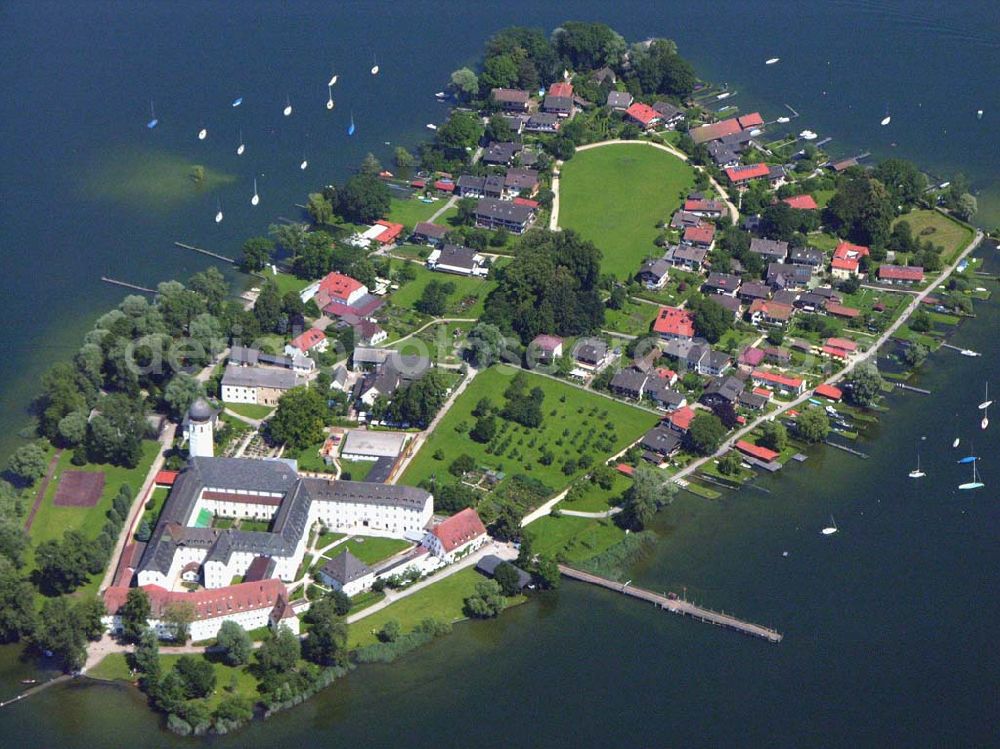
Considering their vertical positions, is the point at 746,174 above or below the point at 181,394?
above

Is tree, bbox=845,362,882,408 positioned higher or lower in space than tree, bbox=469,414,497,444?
higher

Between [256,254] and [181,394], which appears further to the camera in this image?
[256,254]

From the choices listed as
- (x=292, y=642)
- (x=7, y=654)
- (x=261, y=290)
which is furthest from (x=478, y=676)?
(x=261, y=290)

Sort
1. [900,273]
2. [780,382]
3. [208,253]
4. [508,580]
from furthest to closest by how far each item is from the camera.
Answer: [208,253], [900,273], [780,382], [508,580]

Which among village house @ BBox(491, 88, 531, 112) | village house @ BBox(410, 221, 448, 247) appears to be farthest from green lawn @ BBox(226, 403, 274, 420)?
village house @ BBox(491, 88, 531, 112)

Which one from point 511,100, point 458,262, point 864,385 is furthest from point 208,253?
point 864,385

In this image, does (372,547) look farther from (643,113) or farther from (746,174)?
(643,113)

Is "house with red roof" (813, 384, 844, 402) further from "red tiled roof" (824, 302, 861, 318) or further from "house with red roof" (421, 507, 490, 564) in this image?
"house with red roof" (421, 507, 490, 564)
